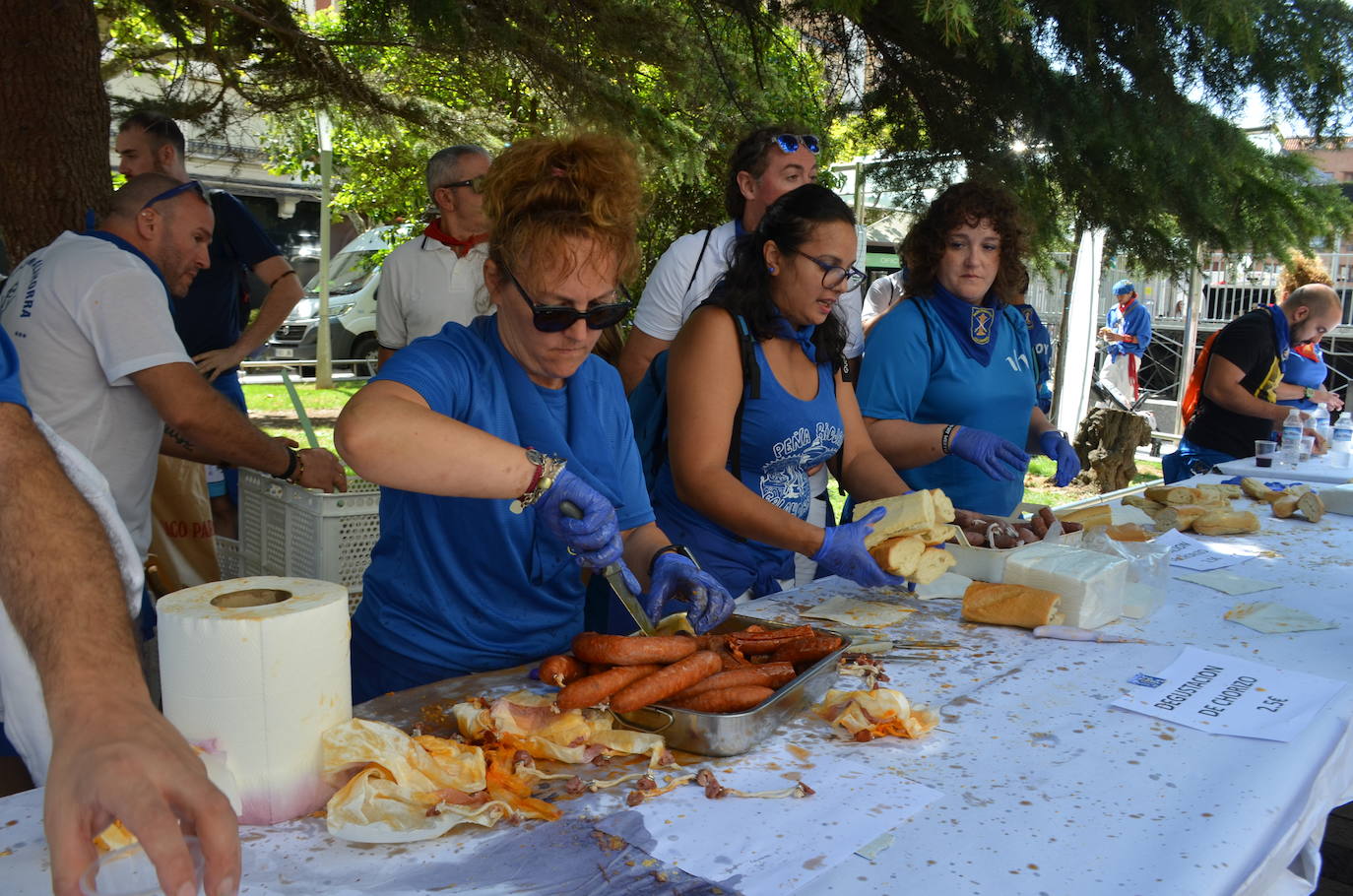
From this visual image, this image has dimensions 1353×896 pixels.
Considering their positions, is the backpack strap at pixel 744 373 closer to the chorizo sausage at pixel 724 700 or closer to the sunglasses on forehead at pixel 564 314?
the sunglasses on forehead at pixel 564 314

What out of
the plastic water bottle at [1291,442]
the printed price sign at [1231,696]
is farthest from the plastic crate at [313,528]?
the plastic water bottle at [1291,442]

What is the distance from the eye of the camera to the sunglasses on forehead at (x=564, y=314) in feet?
6.41

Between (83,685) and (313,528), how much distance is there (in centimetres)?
261

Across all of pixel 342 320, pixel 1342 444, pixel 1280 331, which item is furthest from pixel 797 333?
pixel 342 320

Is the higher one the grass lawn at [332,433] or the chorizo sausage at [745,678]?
the chorizo sausage at [745,678]

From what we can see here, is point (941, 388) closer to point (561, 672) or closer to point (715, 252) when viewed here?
point (715, 252)

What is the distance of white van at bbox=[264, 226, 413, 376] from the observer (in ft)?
50.1

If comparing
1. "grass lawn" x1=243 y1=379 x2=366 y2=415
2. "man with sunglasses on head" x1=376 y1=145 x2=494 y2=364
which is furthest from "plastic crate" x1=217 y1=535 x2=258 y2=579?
"grass lawn" x1=243 y1=379 x2=366 y2=415

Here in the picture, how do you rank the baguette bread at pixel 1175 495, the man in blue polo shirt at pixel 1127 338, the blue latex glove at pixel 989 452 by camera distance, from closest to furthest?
the blue latex glove at pixel 989 452 < the baguette bread at pixel 1175 495 < the man in blue polo shirt at pixel 1127 338

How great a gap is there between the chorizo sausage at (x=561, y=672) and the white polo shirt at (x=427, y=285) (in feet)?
9.65

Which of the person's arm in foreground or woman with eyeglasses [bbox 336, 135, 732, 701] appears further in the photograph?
woman with eyeglasses [bbox 336, 135, 732, 701]

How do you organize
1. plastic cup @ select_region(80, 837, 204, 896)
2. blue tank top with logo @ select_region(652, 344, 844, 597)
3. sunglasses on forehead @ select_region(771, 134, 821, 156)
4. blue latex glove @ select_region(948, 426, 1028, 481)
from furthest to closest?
sunglasses on forehead @ select_region(771, 134, 821, 156) → blue latex glove @ select_region(948, 426, 1028, 481) → blue tank top with logo @ select_region(652, 344, 844, 597) → plastic cup @ select_region(80, 837, 204, 896)

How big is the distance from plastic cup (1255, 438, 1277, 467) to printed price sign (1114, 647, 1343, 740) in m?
3.25

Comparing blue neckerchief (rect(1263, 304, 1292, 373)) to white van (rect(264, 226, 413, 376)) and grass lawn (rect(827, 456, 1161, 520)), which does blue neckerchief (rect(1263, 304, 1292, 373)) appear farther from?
white van (rect(264, 226, 413, 376))
